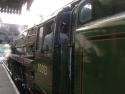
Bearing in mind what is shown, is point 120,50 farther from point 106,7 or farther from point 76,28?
point 76,28

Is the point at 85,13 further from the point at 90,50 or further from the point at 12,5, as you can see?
the point at 12,5

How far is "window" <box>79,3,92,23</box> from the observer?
4.02 meters

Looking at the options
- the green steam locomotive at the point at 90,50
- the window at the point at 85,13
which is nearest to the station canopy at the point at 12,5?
the green steam locomotive at the point at 90,50

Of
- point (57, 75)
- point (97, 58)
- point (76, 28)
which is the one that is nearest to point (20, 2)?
point (57, 75)

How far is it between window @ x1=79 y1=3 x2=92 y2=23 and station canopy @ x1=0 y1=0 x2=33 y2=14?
9689 millimetres

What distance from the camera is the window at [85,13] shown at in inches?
158

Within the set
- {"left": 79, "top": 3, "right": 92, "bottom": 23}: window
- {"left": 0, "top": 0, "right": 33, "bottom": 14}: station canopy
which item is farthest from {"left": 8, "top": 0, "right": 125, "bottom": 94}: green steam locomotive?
{"left": 0, "top": 0, "right": 33, "bottom": 14}: station canopy

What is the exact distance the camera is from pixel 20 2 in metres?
15.0

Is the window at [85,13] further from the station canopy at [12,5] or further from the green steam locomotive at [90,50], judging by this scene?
the station canopy at [12,5]

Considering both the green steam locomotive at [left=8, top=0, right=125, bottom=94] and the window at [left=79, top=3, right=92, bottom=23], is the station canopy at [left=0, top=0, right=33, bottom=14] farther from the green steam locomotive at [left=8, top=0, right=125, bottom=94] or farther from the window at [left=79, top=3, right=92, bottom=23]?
the window at [left=79, top=3, right=92, bottom=23]

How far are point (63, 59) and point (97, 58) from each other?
1876mm

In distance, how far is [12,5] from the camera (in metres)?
15.9

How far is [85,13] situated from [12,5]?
40.1ft

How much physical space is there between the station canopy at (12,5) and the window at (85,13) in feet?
31.8
